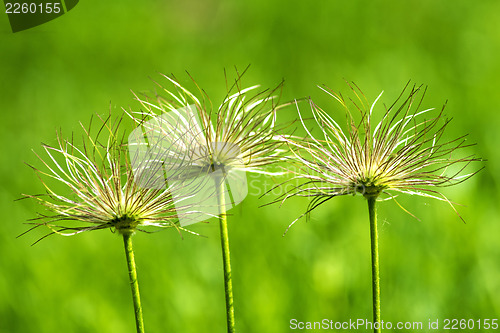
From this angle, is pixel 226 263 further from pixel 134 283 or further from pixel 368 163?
pixel 368 163

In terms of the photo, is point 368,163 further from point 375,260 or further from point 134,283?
point 134,283

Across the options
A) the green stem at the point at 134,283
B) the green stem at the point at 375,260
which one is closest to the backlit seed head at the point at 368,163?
the green stem at the point at 375,260

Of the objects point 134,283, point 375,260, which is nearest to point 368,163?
point 375,260

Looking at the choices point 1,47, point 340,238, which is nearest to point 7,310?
point 340,238

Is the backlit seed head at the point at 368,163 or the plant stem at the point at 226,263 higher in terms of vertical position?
the backlit seed head at the point at 368,163

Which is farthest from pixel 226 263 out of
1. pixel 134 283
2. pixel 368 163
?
pixel 368 163

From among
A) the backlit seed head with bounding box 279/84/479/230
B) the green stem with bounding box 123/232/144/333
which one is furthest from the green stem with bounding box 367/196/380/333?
the green stem with bounding box 123/232/144/333

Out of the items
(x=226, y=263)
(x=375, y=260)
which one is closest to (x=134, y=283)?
(x=226, y=263)

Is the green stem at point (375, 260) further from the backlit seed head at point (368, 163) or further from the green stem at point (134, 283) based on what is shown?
the green stem at point (134, 283)

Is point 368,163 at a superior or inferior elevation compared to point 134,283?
superior

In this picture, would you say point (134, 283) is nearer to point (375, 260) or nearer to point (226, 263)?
point (226, 263)

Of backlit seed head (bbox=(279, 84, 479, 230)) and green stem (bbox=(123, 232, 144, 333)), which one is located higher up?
backlit seed head (bbox=(279, 84, 479, 230))

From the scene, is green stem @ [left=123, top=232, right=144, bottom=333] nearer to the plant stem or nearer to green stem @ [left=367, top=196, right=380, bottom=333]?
the plant stem
